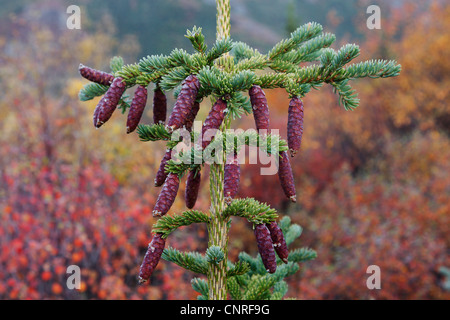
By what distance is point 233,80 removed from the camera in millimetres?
1457

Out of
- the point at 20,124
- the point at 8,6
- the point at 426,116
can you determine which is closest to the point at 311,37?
the point at 20,124

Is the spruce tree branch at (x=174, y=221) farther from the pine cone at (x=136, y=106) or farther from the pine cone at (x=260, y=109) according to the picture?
the pine cone at (x=260, y=109)

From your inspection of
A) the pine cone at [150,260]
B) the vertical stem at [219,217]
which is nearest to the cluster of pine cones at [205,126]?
the pine cone at [150,260]

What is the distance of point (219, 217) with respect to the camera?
1768 mm

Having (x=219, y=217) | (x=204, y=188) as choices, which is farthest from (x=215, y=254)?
(x=204, y=188)

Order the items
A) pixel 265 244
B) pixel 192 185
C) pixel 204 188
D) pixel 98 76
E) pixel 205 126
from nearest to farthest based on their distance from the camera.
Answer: pixel 205 126
pixel 265 244
pixel 98 76
pixel 192 185
pixel 204 188

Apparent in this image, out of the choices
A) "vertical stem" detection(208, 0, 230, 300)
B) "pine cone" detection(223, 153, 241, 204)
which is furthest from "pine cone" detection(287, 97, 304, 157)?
"vertical stem" detection(208, 0, 230, 300)

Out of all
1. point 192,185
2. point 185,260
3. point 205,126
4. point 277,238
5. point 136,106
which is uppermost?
point 136,106

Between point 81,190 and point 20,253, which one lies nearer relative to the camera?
point 20,253

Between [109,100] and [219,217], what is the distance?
2.37 ft

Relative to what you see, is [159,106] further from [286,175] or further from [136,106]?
[286,175]

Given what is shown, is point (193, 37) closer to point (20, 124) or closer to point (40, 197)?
point (40, 197)

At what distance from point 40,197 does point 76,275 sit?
68.8 inches

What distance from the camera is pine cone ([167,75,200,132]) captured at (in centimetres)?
140
